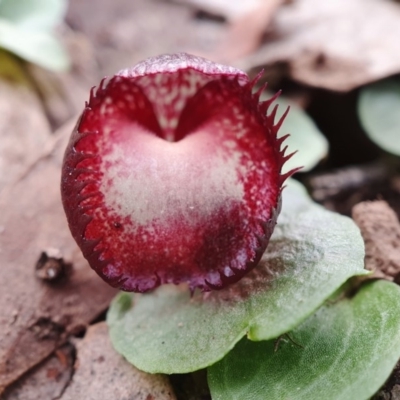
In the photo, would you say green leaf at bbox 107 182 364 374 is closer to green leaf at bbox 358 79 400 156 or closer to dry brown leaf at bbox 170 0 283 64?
green leaf at bbox 358 79 400 156

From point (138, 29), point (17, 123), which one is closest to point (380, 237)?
point (17, 123)

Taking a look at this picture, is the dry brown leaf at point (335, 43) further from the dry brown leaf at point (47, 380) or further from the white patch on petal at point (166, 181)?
the dry brown leaf at point (47, 380)

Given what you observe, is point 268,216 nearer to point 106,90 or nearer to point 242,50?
point 106,90

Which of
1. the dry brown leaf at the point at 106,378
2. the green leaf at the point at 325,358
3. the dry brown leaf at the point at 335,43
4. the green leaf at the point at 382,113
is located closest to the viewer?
the green leaf at the point at 325,358

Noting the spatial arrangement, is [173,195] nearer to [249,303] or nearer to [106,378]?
[249,303]

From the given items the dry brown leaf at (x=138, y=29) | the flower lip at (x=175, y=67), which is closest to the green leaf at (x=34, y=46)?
the dry brown leaf at (x=138, y=29)

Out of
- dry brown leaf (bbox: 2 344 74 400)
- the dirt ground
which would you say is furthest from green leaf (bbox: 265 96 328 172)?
dry brown leaf (bbox: 2 344 74 400)
